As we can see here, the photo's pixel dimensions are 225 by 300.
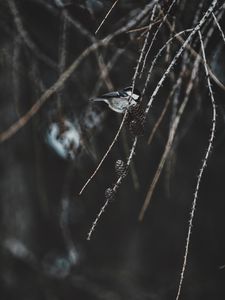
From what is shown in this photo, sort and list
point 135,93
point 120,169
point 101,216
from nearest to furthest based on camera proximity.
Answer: point 120,169 → point 135,93 → point 101,216

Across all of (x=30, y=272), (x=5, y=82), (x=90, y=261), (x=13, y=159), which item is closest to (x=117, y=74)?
(x=5, y=82)

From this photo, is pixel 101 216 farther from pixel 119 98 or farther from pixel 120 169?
pixel 120 169

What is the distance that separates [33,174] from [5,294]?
0.69m

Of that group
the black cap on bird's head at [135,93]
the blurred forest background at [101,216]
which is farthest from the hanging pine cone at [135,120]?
the blurred forest background at [101,216]

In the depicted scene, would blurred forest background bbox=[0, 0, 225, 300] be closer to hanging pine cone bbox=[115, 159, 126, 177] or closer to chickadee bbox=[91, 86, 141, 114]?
chickadee bbox=[91, 86, 141, 114]

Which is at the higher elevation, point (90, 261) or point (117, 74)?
point (117, 74)

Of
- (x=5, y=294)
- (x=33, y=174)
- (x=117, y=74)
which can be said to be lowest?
(x=5, y=294)

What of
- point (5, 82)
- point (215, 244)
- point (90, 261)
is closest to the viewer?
point (5, 82)

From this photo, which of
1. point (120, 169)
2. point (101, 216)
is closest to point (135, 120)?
point (120, 169)

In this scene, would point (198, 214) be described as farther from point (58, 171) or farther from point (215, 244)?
point (58, 171)

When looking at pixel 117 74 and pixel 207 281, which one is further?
pixel 207 281

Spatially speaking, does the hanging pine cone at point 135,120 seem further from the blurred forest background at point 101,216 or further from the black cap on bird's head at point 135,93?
the blurred forest background at point 101,216

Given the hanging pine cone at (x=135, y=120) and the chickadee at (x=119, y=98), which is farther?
the chickadee at (x=119, y=98)

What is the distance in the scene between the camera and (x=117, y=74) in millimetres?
1956
